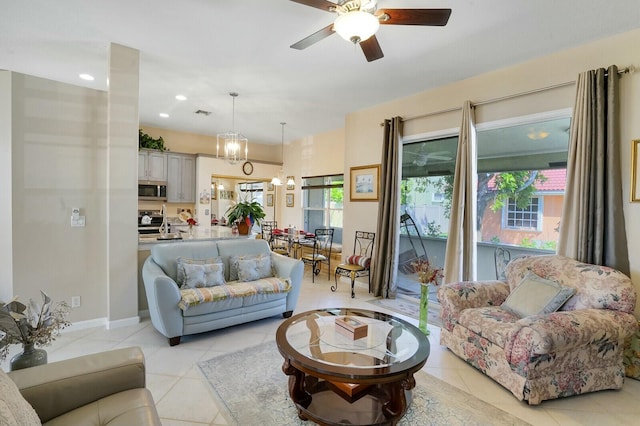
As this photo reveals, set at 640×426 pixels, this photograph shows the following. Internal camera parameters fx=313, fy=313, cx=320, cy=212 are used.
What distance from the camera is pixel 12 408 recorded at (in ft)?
3.32

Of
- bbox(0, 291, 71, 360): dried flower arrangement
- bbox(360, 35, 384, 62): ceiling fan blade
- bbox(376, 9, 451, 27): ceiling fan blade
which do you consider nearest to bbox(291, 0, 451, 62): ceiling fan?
bbox(376, 9, 451, 27): ceiling fan blade

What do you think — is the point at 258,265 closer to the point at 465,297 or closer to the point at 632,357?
the point at 465,297

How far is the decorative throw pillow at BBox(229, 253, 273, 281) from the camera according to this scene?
12.4 ft

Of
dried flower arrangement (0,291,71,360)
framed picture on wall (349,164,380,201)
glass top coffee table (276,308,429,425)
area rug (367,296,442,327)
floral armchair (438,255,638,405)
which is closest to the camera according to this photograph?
dried flower arrangement (0,291,71,360)

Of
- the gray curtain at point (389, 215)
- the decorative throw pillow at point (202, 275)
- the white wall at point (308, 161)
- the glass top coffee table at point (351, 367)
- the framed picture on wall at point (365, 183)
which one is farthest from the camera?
the white wall at point (308, 161)

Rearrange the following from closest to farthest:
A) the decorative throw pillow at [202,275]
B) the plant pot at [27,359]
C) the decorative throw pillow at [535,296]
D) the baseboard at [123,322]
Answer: the plant pot at [27,359], the decorative throw pillow at [535,296], the decorative throw pillow at [202,275], the baseboard at [123,322]

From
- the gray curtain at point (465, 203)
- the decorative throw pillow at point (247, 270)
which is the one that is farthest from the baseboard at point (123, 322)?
the gray curtain at point (465, 203)

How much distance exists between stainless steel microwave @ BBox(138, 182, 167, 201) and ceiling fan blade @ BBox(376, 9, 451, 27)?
6.07m

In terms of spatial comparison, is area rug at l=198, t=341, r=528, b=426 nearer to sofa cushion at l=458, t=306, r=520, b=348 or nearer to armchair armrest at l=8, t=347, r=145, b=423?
sofa cushion at l=458, t=306, r=520, b=348

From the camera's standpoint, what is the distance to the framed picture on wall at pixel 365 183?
5071mm

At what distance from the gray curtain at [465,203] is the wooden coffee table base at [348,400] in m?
2.09

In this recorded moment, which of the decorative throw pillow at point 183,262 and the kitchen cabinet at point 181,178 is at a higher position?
the kitchen cabinet at point 181,178

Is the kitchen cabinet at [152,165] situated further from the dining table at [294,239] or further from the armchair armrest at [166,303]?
the armchair armrest at [166,303]

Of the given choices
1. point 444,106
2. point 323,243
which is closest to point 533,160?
point 444,106
